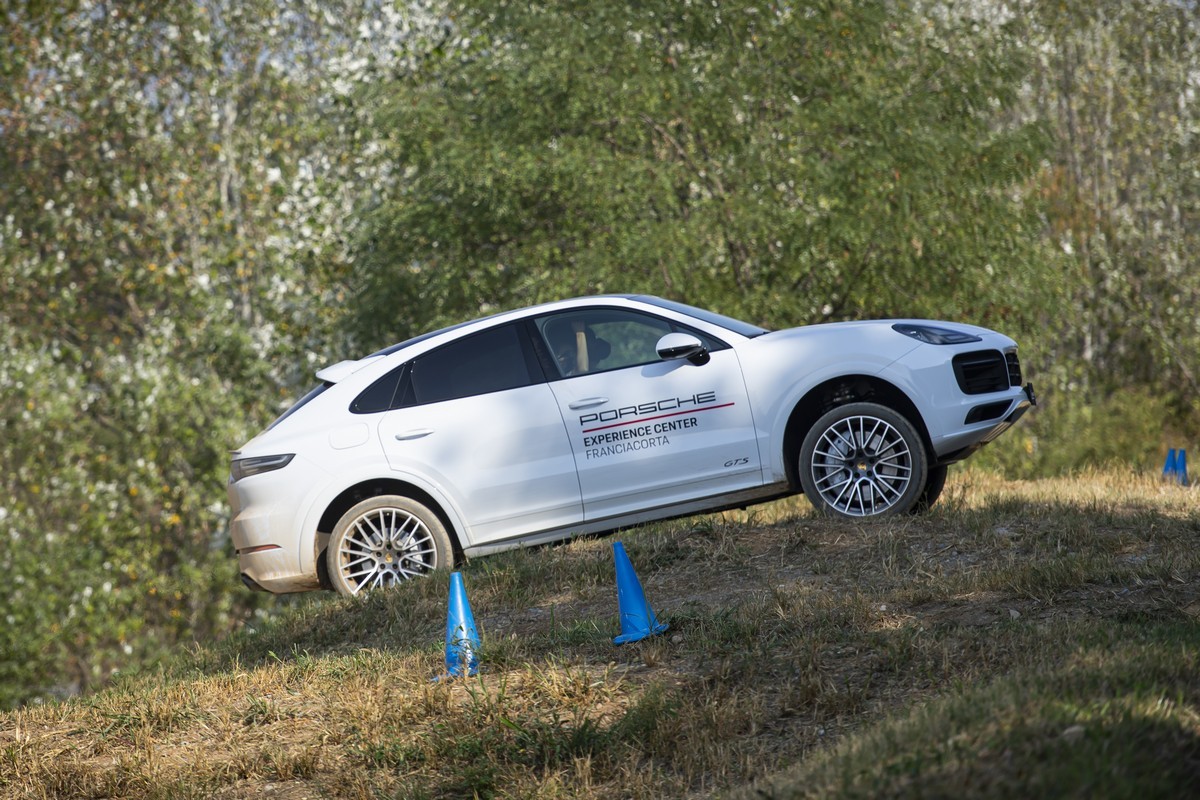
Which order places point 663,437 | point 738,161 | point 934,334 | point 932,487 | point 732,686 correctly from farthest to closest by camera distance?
point 738,161, point 932,487, point 934,334, point 663,437, point 732,686

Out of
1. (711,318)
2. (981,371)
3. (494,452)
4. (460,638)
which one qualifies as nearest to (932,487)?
(981,371)

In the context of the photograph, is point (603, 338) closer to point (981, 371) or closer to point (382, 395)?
point (382, 395)

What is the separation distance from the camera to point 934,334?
7926mm

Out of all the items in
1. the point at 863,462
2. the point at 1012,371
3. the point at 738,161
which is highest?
the point at 738,161

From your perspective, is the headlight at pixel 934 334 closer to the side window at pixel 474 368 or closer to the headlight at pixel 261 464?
the side window at pixel 474 368

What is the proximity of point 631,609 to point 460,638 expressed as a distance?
82 cm

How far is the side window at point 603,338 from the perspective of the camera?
805cm

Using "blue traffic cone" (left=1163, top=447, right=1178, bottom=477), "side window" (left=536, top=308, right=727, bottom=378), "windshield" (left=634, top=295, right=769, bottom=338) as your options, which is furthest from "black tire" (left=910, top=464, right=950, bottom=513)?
"blue traffic cone" (left=1163, top=447, right=1178, bottom=477)

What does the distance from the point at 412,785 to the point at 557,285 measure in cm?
1004

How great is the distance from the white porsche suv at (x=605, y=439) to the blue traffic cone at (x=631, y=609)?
4.88 feet

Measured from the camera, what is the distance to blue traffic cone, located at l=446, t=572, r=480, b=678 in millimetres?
6207

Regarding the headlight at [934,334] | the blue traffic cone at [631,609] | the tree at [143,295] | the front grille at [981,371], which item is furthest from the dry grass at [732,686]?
the tree at [143,295]

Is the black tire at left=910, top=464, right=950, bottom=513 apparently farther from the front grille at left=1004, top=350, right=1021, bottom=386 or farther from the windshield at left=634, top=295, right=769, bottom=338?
the windshield at left=634, top=295, right=769, bottom=338

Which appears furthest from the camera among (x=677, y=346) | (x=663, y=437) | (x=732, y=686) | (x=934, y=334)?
→ (x=934, y=334)
